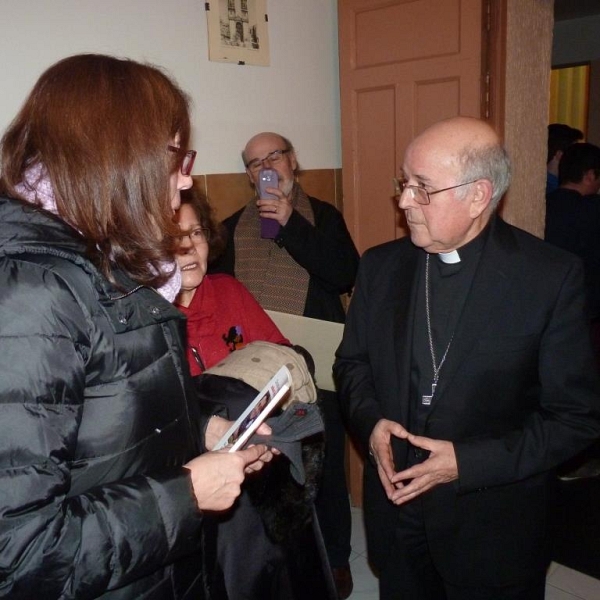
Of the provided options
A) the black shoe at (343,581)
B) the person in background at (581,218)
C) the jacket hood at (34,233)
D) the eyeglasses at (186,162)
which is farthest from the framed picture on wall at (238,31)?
the black shoe at (343,581)

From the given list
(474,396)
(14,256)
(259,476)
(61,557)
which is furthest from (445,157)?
(61,557)

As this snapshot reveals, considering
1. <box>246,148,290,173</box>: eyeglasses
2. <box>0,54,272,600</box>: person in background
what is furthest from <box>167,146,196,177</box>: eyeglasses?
<box>246,148,290,173</box>: eyeglasses

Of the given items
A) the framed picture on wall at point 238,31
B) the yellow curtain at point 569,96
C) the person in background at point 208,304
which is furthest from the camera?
the yellow curtain at point 569,96

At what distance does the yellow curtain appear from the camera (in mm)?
7332

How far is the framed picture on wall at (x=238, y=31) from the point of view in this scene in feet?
7.95

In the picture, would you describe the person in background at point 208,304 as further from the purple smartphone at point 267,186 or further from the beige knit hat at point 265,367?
the purple smartphone at point 267,186

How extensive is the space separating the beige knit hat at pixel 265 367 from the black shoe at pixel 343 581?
1.01 metres

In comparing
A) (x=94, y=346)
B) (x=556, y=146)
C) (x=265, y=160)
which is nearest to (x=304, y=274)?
(x=265, y=160)

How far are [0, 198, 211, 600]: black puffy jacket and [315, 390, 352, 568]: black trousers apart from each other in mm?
1426

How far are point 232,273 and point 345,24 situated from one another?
4.35 ft

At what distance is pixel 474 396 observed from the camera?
1.49m

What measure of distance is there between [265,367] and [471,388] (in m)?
0.53

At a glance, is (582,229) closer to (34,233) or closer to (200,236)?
(200,236)

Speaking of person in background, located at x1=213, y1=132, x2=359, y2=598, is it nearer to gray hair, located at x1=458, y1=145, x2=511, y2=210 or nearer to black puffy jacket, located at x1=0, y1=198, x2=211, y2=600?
gray hair, located at x1=458, y1=145, x2=511, y2=210
